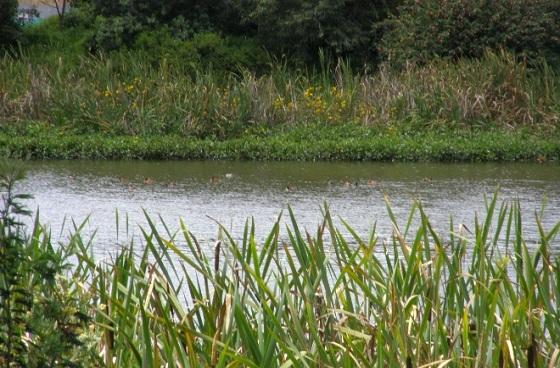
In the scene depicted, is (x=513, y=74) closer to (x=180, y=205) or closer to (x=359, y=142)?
(x=359, y=142)

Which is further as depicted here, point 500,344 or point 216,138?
point 216,138

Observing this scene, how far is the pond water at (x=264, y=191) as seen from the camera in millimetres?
11203

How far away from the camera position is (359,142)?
673 inches

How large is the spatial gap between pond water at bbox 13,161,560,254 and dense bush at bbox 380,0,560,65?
632cm

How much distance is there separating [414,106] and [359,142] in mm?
2043

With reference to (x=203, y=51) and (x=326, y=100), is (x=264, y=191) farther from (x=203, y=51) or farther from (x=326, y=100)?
(x=203, y=51)

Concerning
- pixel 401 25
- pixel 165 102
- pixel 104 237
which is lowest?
pixel 104 237

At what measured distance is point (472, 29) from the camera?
22578 mm

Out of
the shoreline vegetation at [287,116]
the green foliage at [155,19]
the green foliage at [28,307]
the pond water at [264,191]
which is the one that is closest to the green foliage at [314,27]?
the green foliage at [155,19]

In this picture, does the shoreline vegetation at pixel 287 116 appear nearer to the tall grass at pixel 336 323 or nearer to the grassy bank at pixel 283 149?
the grassy bank at pixel 283 149

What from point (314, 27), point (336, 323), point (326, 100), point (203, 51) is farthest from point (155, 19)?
point (336, 323)

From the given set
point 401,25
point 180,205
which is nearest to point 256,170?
point 180,205

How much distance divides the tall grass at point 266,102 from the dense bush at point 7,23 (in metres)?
6.03

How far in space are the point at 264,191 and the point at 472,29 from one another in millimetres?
10356
